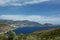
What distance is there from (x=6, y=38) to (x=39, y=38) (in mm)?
1789

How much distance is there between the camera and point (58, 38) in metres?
8.10

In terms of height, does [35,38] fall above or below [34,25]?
below

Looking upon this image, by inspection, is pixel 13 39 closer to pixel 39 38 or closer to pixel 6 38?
pixel 6 38

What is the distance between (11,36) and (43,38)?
1.89 metres

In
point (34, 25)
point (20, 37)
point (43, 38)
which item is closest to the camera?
point (20, 37)

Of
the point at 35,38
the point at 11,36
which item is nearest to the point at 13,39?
the point at 11,36

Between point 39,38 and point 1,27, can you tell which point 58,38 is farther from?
point 1,27

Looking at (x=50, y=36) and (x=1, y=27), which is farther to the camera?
(x=1, y=27)

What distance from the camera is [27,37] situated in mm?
7934

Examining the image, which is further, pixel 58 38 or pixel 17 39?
pixel 58 38

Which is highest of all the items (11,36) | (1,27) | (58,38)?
(1,27)

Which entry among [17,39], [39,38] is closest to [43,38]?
[39,38]

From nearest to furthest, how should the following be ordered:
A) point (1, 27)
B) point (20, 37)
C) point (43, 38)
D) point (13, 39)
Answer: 1. point (13, 39)
2. point (20, 37)
3. point (43, 38)
4. point (1, 27)

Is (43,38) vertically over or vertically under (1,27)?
under
